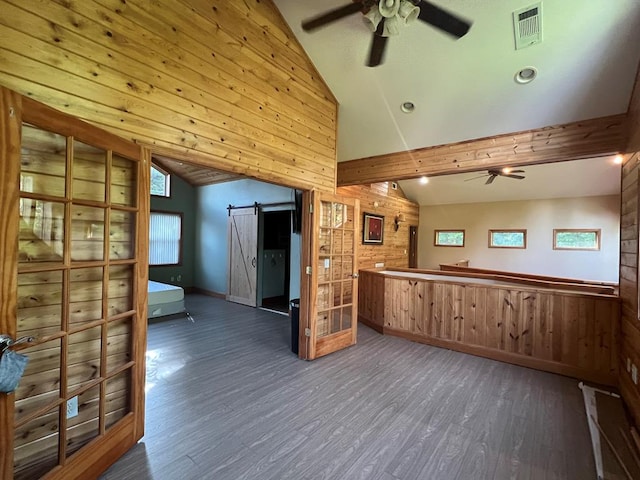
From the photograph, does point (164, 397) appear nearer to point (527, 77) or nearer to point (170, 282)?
point (527, 77)

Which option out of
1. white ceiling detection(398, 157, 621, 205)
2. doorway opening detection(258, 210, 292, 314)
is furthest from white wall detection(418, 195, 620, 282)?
doorway opening detection(258, 210, 292, 314)

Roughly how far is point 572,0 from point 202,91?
317cm

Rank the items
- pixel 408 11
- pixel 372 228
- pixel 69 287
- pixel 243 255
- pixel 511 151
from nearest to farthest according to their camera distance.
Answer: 1. pixel 69 287
2. pixel 408 11
3. pixel 511 151
4. pixel 243 255
5. pixel 372 228

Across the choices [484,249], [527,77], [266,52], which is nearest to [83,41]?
[266,52]

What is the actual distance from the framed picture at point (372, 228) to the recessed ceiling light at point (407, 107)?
336 cm

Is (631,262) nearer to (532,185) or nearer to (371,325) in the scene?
(371,325)

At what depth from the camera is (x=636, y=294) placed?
256cm

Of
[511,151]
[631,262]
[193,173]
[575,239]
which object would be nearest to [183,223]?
[193,173]

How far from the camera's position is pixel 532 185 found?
7.45 meters

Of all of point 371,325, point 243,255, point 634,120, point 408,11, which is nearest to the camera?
point 408,11

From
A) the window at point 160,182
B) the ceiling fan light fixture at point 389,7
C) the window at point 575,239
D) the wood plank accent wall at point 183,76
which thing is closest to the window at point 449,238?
the window at point 575,239

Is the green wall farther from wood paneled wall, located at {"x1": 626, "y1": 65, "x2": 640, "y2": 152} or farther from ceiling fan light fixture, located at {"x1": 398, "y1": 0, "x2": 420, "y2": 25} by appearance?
wood paneled wall, located at {"x1": 626, "y1": 65, "x2": 640, "y2": 152}

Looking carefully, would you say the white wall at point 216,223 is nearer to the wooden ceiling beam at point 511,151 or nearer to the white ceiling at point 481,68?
the wooden ceiling beam at point 511,151

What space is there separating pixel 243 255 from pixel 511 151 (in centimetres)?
554
